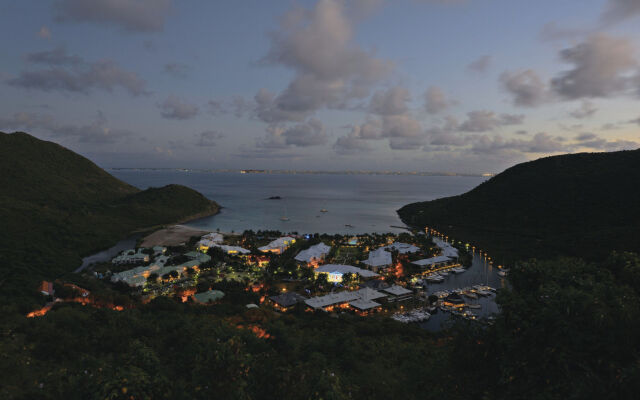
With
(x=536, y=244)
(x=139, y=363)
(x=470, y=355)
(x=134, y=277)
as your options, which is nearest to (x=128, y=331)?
(x=139, y=363)

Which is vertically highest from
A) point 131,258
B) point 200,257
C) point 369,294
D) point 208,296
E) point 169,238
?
point 200,257

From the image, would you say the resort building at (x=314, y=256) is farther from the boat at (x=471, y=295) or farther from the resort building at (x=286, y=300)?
the boat at (x=471, y=295)

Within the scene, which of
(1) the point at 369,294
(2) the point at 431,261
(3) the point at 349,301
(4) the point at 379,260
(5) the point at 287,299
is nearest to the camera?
(5) the point at 287,299

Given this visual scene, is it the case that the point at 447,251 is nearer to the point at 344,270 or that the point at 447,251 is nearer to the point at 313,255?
the point at 344,270

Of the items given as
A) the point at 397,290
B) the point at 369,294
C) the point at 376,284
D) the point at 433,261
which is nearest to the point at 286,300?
the point at 369,294

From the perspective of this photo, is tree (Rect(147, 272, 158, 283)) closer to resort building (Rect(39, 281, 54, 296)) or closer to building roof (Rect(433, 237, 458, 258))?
resort building (Rect(39, 281, 54, 296))

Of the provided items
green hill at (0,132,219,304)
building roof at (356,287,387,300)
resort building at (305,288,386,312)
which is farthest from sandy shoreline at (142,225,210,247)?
building roof at (356,287,387,300)
